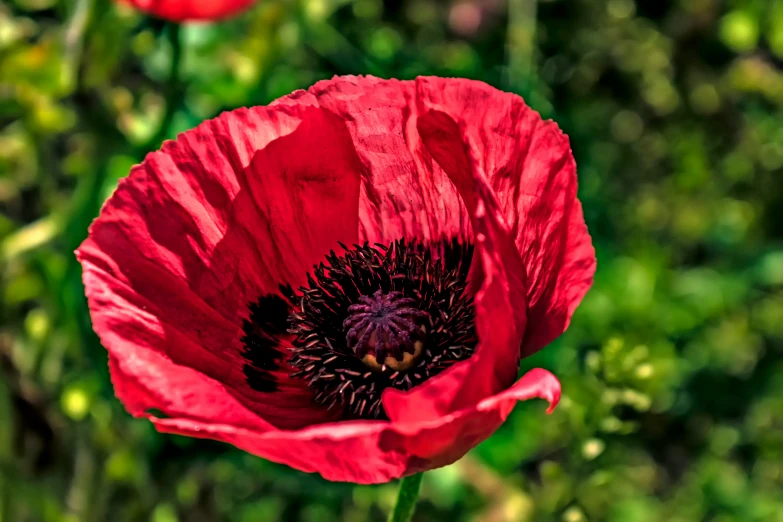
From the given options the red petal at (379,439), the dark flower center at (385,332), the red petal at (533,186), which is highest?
the red petal at (533,186)

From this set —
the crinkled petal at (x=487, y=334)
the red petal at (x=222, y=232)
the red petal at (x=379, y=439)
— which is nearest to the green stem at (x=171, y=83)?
the red petal at (x=222, y=232)

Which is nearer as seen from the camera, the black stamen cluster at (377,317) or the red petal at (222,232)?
the red petal at (222,232)

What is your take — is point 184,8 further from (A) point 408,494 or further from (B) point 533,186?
(A) point 408,494

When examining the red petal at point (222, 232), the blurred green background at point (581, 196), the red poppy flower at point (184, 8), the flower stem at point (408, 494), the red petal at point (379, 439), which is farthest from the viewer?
the blurred green background at point (581, 196)

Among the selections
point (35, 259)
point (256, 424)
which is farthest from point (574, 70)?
point (256, 424)

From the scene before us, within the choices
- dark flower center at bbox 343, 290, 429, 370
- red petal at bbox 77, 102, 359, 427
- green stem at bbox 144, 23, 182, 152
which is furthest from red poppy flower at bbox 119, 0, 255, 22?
dark flower center at bbox 343, 290, 429, 370

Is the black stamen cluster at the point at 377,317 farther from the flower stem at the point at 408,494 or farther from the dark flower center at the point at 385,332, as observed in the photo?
the flower stem at the point at 408,494
